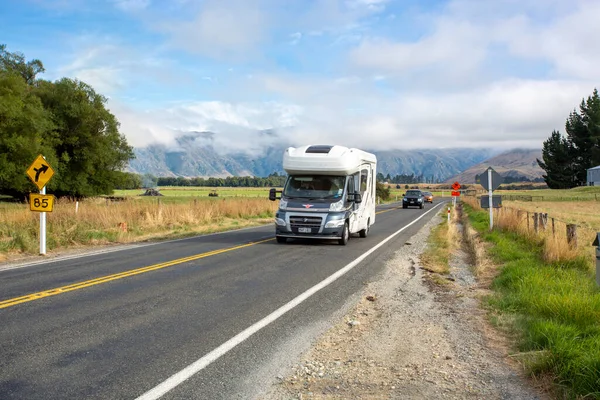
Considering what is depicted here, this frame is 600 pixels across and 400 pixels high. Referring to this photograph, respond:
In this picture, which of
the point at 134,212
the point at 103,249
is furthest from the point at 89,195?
the point at 103,249

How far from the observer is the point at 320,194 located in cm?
1598

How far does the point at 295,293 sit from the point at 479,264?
524 centimetres

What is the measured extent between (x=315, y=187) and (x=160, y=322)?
10.1m

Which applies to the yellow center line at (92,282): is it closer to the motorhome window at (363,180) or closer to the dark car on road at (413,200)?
the motorhome window at (363,180)

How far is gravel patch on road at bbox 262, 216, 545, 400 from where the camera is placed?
14.6ft

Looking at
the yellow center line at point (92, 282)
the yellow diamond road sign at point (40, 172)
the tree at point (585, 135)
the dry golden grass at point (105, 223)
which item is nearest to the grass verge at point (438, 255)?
the yellow center line at point (92, 282)

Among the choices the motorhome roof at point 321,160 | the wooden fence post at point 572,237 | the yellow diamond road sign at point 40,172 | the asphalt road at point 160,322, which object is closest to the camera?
the asphalt road at point 160,322

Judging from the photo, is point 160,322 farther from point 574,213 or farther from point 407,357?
point 574,213

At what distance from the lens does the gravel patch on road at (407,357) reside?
4.45 m

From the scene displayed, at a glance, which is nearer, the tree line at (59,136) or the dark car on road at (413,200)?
the tree line at (59,136)

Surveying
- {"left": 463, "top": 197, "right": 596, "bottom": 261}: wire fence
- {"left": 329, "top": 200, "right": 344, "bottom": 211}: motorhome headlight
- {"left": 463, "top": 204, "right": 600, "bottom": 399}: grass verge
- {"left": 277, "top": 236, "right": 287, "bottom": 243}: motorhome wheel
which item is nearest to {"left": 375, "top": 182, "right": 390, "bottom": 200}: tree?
{"left": 463, "top": 197, "right": 596, "bottom": 261}: wire fence

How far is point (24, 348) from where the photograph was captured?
539cm

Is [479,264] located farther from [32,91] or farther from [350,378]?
[32,91]

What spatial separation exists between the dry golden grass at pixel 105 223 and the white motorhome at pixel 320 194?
6003 millimetres
